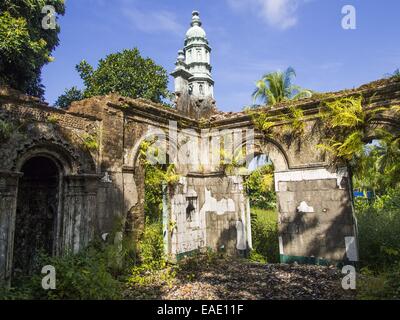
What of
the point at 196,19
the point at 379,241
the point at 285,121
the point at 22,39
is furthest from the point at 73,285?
the point at 196,19

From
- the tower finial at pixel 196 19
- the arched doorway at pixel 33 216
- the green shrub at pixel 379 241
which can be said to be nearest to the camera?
the arched doorway at pixel 33 216

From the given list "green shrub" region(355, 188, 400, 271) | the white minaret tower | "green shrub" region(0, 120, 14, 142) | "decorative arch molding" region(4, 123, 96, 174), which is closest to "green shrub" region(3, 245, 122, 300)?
"decorative arch molding" region(4, 123, 96, 174)

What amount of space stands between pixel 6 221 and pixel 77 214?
4.95 feet

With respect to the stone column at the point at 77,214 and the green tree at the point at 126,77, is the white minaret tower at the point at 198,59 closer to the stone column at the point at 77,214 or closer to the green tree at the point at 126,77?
the green tree at the point at 126,77

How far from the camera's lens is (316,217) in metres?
8.44

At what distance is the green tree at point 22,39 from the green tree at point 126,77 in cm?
656

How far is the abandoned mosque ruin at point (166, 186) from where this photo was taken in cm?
634

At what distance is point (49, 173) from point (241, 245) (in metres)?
6.29

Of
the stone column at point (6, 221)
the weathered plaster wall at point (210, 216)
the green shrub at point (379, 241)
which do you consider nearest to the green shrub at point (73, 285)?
the stone column at point (6, 221)

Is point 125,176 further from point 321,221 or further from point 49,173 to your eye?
point 321,221

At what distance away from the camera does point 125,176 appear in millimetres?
8094

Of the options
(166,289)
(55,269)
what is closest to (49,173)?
(55,269)

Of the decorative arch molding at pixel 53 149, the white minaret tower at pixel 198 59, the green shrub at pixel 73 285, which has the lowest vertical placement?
the green shrub at pixel 73 285

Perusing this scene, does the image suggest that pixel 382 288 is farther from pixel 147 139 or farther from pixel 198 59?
pixel 198 59
